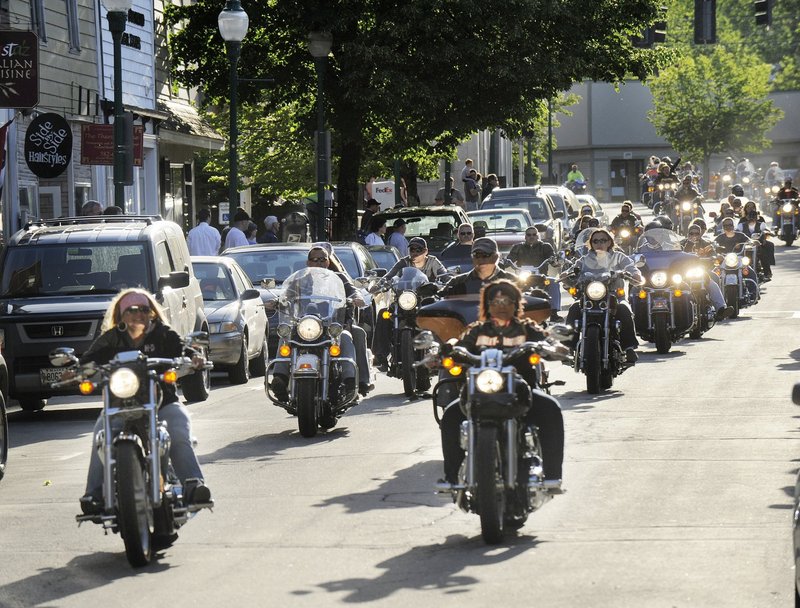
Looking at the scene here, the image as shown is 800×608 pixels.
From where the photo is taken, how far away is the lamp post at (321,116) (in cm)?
3262

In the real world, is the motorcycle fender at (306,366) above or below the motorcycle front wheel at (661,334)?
above

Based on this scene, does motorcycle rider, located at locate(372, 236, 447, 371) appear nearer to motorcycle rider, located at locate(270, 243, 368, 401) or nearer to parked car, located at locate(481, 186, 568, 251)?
motorcycle rider, located at locate(270, 243, 368, 401)

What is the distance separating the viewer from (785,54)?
122m

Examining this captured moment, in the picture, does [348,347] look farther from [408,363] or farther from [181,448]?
[181,448]

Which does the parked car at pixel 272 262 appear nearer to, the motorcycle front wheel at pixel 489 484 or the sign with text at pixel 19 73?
the sign with text at pixel 19 73

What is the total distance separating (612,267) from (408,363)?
241 cm

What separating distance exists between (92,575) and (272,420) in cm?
738

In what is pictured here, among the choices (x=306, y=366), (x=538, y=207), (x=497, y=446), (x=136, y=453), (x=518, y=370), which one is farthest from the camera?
(x=538, y=207)

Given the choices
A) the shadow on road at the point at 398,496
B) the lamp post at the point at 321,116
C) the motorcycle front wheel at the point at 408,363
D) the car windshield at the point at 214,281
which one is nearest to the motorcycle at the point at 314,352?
the motorcycle front wheel at the point at 408,363

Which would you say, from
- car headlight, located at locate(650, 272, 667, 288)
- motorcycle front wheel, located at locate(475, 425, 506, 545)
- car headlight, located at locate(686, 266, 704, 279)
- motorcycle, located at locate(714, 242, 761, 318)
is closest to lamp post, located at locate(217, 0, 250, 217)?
car headlight, located at locate(686, 266, 704, 279)

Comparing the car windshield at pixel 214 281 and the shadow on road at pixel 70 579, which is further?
the car windshield at pixel 214 281

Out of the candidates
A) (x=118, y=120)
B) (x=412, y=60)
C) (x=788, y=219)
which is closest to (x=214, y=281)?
(x=118, y=120)

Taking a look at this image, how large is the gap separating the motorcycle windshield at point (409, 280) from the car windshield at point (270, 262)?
507cm

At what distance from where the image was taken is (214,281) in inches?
850
